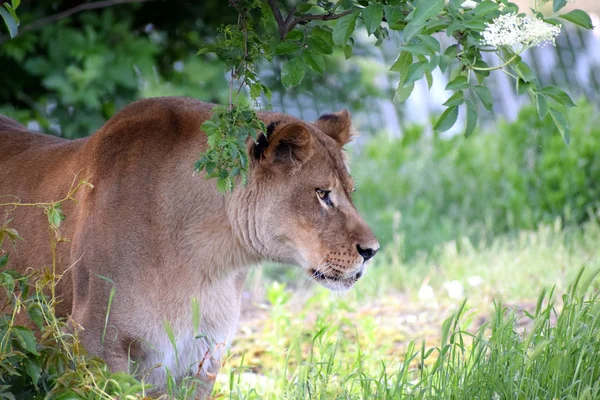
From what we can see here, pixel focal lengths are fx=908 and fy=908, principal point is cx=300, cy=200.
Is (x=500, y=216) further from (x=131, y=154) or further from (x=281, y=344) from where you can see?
(x=131, y=154)

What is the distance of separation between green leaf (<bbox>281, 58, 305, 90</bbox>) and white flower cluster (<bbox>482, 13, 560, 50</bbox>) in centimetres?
72

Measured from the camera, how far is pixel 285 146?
3.64 meters

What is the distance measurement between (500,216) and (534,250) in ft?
5.33

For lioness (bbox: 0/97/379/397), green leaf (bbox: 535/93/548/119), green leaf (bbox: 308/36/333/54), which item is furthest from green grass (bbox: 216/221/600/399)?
green leaf (bbox: 308/36/333/54)

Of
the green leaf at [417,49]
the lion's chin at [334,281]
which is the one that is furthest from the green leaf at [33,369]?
the green leaf at [417,49]

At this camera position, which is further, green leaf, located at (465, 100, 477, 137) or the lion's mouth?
the lion's mouth

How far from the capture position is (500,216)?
27.1 ft

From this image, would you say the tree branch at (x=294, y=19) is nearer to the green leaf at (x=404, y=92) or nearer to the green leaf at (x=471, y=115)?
the green leaf at (x=404, y=92)

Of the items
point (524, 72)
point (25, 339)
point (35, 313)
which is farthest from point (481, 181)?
point (25, 339)

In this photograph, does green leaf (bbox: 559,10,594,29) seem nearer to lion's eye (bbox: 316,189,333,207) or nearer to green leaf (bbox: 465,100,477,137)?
green leaf (bbox: 465,100,477,137)

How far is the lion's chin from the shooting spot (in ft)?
12.1

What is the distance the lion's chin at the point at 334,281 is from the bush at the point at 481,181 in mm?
3450

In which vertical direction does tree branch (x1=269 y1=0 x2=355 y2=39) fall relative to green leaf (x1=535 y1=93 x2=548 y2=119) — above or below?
above

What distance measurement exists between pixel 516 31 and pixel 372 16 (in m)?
0.49
